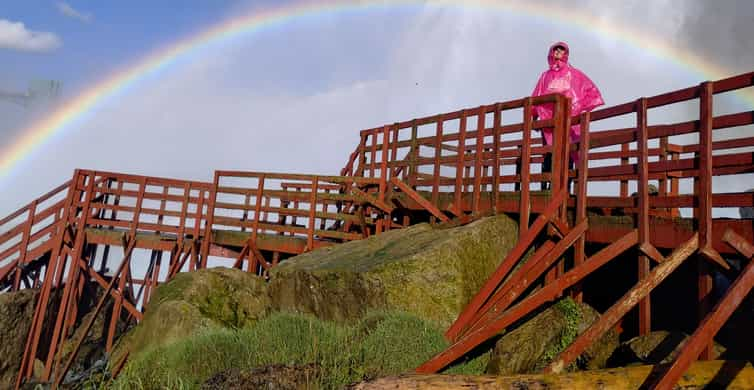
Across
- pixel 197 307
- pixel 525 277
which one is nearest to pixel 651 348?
pixel 525 277

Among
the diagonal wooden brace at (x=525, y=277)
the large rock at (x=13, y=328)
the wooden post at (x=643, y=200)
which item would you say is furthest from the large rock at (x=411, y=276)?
the large rock at (x=13, y=328)

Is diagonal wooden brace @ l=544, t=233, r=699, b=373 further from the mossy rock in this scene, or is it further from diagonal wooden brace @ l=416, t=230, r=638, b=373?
the mossy rock

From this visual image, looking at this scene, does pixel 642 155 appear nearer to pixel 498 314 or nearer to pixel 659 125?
pixel 659 125

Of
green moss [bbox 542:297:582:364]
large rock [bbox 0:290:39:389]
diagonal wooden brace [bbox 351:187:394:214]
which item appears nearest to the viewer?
green moss [bbox 542:297:582:364]

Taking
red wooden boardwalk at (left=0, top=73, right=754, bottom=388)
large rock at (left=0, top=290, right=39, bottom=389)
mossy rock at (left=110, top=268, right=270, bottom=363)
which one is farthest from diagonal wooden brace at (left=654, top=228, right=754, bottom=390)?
large rock at (left=0, top=290, right=39, bottom=389)

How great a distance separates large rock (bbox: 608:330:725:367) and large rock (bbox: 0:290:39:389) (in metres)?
13.8

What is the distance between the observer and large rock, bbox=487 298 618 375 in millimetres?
5059

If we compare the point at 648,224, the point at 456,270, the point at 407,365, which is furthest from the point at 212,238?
the point at 648,224

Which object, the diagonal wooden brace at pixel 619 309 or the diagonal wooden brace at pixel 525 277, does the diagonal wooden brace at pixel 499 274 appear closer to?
the diagonal wooden brace at pixel 525 277

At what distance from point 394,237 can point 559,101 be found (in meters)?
3.24

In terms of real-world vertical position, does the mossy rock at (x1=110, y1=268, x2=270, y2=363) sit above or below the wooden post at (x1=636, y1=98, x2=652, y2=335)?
below

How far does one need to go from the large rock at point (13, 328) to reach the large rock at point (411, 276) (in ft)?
29.9

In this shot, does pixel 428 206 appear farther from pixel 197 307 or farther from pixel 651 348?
pixel 651 348

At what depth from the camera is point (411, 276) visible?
637 centimetres
